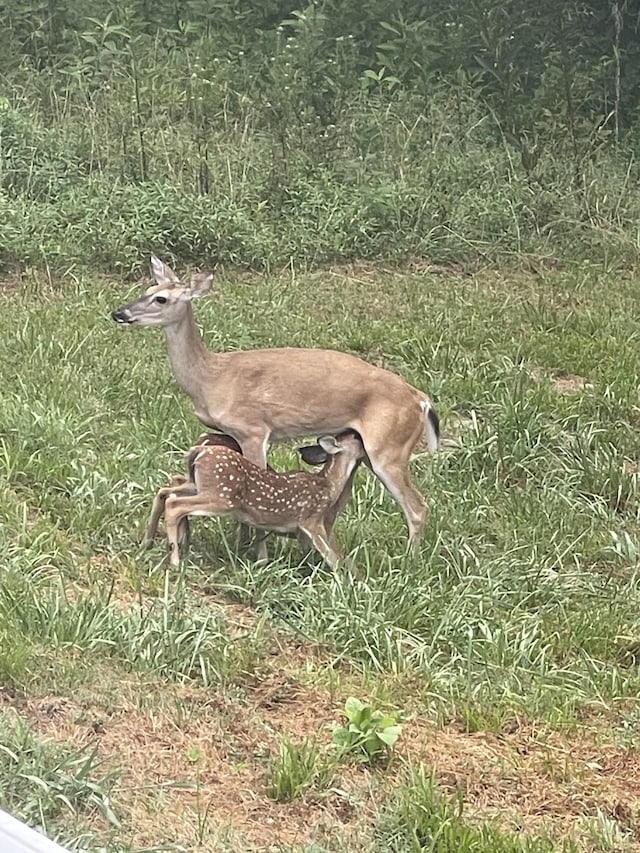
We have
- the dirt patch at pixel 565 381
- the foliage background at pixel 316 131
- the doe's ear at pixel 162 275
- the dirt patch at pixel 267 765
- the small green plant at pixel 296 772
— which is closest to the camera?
the dirt patch at pixel 267 765

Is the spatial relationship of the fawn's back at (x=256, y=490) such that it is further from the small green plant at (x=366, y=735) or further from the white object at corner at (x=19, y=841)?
the white object at corner at (x=19, y=841)

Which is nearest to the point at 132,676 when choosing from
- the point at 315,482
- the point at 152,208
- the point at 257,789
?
the point at 257,789

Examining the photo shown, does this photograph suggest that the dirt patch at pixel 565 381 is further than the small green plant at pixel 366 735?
Yes

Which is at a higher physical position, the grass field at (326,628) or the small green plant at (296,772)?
the small green plant at (296,772)

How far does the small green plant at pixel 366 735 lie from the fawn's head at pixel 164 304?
2.70 meters

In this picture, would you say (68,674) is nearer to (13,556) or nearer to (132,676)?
(132,676)

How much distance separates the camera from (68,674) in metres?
4.59

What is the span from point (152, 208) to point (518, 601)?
542cm

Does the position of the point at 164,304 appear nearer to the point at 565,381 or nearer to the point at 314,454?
the point at 314,454

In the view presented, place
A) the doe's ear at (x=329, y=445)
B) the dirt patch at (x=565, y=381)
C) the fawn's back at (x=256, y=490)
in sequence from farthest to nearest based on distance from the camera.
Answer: the dirt patch at (x=565, y=381) → the doe's ear at (x=329, y=445) → the fawn's back at (x=256, y=490)

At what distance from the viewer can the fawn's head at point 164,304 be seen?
6664 millimetres

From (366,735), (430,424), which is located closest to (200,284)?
(430,424)

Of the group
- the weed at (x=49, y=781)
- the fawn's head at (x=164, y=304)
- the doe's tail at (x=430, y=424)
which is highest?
the weed at (x=49, y=781)

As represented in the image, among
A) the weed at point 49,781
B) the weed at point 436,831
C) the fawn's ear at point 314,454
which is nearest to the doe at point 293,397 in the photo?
the fawn's ear at point 314,454
